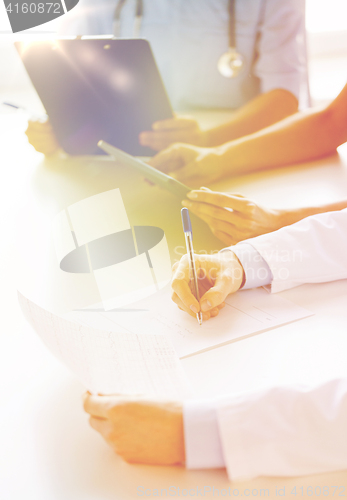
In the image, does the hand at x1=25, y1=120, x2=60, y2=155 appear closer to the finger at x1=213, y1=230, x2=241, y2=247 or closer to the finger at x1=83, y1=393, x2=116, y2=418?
the finger at x1=213, y1=230, x2=241, y2=247

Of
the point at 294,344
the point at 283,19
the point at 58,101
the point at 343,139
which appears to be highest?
the point at 283,19


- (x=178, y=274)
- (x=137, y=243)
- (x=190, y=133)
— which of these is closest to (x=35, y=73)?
(x=190, y=133)

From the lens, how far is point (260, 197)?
3.06 ft

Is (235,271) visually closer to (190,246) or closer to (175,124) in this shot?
(190,246)

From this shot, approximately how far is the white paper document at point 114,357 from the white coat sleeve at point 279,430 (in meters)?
0.06

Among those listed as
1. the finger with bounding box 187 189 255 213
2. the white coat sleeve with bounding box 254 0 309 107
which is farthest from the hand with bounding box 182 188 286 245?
the white coat sleeve with bounding box 254 0 309 107

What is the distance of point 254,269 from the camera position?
0.63 meters

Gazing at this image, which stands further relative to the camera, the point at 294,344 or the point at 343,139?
the point at 343,139

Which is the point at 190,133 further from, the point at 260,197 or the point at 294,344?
the point at 294,344

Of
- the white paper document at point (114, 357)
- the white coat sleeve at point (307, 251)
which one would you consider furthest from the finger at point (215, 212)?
the white paper document at point (114, 357)

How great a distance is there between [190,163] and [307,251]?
1.74 feet

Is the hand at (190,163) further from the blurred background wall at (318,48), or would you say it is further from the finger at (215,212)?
the blurred background wall at (318,48)

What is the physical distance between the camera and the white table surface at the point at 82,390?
14.2 inches

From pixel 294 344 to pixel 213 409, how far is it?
160 millimetres
